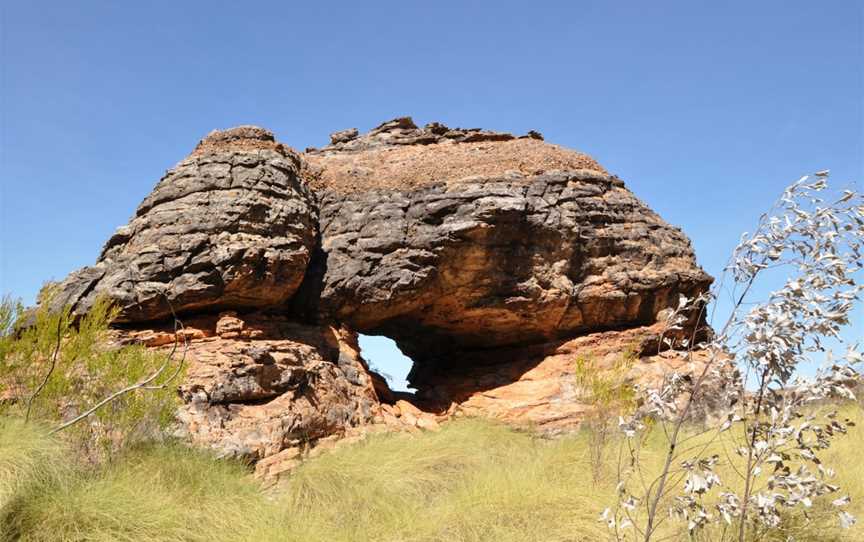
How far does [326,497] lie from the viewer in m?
7.36

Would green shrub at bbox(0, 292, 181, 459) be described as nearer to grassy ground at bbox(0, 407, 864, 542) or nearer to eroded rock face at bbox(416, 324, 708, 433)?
grassy ground at bbox(0, 407, 864, 542)

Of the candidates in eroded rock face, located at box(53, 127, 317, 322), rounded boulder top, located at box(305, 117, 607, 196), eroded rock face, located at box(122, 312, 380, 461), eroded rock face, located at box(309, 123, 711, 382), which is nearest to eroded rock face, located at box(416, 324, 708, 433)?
eroded rock face, located at box(309, 123, 711, 382)

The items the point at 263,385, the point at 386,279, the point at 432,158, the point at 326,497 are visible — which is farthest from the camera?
the point at 432,158

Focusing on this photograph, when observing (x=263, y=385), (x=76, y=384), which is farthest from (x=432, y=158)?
(x=76, y=384)

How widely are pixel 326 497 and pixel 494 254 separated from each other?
6.91m

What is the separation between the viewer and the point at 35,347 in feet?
22.5

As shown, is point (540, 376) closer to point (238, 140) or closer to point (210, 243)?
point (210, 243)

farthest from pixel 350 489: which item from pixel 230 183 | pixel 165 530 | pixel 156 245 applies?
pixel 230 183

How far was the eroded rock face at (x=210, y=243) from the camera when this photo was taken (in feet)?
34.7

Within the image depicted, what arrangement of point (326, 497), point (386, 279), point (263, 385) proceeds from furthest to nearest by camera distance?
1. point (386, 279)
2. point (263, 385)
3. point (326, 497)

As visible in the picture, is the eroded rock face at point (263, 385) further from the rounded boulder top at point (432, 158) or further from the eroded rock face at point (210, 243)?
the rounded boulder top at point (432, 158)

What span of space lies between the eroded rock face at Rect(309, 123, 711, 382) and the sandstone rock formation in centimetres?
4

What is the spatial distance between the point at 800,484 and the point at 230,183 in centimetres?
1084

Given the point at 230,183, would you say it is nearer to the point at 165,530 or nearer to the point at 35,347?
the point at 35,347
